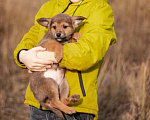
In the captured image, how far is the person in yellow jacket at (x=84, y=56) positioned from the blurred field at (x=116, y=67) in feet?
5.51

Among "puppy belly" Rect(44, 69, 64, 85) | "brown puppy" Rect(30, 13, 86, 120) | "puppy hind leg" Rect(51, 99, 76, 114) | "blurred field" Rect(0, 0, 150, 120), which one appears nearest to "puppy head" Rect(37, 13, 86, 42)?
"brown puppy" Rect(30, 13, 86, 120)

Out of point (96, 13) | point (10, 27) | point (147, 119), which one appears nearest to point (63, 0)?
point (96, 13)

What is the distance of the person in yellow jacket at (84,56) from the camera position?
7.54 ft

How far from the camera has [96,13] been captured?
2449 millimetres

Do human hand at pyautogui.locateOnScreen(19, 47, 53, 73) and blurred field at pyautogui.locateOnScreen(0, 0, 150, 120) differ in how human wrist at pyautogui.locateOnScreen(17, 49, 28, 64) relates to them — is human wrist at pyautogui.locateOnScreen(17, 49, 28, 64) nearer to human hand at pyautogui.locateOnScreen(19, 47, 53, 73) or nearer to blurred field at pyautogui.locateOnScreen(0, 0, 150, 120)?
human hand at pyautogui.locateOnScreen(19, 47, 53, 73)

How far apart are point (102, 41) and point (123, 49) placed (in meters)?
3.46

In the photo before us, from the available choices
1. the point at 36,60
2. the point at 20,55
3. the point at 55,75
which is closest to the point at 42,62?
the point at 36,60

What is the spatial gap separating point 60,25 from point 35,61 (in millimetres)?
543

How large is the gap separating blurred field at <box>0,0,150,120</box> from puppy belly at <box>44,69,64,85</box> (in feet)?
5.90

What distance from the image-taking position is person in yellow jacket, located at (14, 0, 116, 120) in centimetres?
230

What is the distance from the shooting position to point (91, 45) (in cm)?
231

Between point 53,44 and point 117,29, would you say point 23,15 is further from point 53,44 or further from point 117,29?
point 53,44

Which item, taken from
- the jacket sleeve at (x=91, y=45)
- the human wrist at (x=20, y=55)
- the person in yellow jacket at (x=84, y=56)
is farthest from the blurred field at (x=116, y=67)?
the human wrist at (x=20, y=55)

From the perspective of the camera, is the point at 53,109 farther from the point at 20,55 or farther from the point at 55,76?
the point at 20,55
